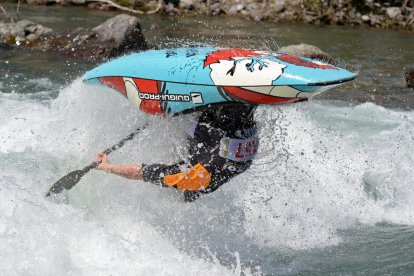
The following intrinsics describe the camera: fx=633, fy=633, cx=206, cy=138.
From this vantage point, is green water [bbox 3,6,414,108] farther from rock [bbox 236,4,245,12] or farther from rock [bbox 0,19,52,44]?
rock [bbox 0,19,52,44]

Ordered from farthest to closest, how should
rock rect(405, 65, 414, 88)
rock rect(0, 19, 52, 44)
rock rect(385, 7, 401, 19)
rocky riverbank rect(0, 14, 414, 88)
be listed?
rock rect(385, 7, 401, 19), rock rect(0, 19, 52, 44), rocky riverbank rect(0, 14, 414, 88), rock rect(405, 65, 414, 88)

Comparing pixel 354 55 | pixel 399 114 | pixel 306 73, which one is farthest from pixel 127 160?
pixel 354 55

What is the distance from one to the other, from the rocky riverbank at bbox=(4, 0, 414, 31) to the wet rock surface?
5570 millimetres

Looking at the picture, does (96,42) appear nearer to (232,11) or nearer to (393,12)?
(232,11)

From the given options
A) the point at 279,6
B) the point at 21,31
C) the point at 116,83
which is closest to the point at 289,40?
the point at 279,6

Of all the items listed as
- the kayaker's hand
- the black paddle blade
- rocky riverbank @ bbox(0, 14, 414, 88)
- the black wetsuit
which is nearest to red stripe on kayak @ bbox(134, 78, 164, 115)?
the black wetsuit

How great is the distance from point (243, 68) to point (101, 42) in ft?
25.9

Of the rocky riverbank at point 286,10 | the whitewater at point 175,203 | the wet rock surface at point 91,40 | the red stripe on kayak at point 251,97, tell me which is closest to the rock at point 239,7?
the rocky riverbank at point 286,10

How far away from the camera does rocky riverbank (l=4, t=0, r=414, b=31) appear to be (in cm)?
1830

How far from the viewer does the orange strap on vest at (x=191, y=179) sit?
177 inches

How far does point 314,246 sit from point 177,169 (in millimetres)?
1319

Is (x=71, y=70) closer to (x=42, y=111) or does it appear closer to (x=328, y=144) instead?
(x=42, y=111)

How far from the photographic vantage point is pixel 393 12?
1919 cm

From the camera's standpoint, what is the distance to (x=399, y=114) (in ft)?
30.7
